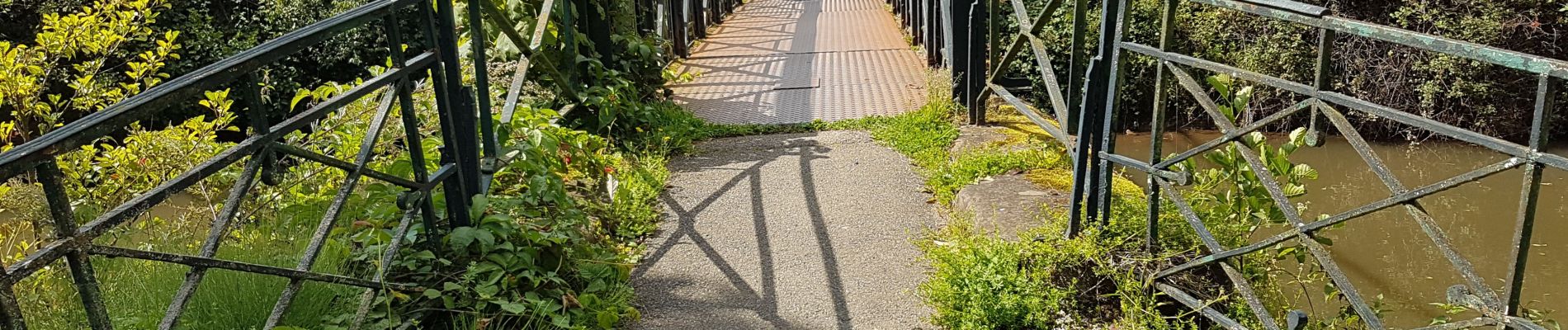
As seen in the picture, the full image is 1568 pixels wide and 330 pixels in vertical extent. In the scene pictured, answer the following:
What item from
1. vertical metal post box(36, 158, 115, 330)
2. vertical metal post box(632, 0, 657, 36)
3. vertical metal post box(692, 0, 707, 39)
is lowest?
vertical metal post box(692, 0, 707, 39)

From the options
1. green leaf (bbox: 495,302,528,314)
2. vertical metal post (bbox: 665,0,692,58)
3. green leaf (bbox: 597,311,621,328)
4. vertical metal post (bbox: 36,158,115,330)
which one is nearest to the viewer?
vertical metal post (bbox: 36,158,115,330)

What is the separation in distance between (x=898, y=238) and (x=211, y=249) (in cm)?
259

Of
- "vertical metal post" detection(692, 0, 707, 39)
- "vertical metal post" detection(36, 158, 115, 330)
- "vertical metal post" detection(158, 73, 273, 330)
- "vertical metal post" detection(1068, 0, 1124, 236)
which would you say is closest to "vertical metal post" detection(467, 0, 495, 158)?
"vertical metal post" detection(158, 73, 273, 330)

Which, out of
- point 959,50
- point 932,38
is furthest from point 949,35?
point 932,38

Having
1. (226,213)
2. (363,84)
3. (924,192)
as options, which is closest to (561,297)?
(363,84)

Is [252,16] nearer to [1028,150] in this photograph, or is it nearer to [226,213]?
[1028,150]

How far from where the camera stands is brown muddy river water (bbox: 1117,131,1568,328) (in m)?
4.87

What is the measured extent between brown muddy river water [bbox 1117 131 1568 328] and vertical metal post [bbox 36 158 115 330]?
4669mm

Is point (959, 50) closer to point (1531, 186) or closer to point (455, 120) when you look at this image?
point (455, 120)

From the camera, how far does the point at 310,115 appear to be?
2373 mm

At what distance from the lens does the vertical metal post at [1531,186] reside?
177 cm

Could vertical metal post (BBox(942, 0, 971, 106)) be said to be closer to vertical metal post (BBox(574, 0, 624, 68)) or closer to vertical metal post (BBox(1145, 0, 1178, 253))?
vertical metal post (BBox(574, 0, 624, 68))

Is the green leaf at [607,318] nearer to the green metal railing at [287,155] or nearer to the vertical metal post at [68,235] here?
the green metal railing at [287,155]

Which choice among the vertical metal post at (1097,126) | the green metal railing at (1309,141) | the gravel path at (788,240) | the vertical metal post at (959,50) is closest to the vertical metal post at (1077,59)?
the green metal railing at (1309,141)
